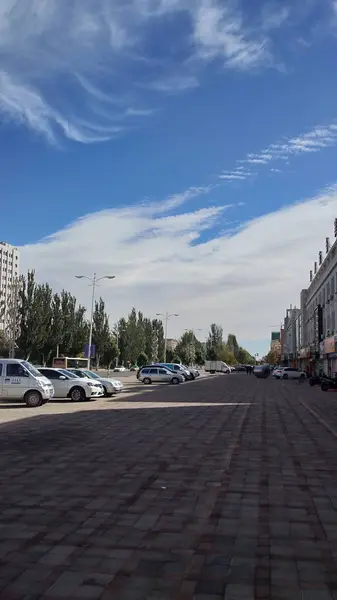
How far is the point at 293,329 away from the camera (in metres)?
120

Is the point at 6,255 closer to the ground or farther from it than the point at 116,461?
farther from it

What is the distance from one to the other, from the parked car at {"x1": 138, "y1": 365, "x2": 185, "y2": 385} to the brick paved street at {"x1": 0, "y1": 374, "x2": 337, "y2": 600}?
34.1m

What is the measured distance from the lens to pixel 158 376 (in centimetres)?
4812

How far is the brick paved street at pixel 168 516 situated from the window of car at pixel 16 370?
8.09 meters

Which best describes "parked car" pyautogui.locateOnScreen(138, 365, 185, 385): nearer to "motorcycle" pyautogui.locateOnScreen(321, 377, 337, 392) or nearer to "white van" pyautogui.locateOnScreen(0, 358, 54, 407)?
"motorcycle" pyautogui.locateOnScreen(321, 377, 337, 392)

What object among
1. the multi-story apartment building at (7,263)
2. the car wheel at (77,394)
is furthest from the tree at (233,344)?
the car wheel at (77,394)

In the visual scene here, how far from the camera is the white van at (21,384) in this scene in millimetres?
21609

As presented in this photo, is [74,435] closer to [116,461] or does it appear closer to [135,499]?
[116,461]

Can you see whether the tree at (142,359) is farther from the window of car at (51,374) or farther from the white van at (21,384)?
the white van at (21,384)

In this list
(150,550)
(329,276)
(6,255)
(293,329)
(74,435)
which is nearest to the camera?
(150,550)

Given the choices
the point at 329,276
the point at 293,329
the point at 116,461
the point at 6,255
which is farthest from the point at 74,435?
the point at 6,255

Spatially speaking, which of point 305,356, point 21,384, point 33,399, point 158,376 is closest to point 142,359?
point 305,356

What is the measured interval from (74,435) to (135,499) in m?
6.53

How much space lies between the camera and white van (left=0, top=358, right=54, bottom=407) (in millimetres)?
21609
